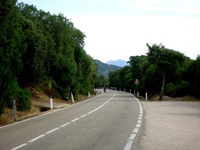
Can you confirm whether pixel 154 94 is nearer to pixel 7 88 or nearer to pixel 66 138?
pixel 7 88

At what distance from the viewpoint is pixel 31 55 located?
1032 inches

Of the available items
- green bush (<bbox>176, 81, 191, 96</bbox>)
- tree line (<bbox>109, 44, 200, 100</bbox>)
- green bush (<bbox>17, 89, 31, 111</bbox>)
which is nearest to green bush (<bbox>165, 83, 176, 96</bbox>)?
tree line (<bbox>109, 44, 200, 100</bbox>)

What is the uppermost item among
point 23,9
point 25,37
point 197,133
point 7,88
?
point 23,9

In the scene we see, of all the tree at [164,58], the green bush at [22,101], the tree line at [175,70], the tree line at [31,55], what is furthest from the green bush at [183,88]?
the green bush at [22,101]

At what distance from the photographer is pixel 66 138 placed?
10312 millimetres

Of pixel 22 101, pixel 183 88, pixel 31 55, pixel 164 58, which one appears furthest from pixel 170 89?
pixel 22 101

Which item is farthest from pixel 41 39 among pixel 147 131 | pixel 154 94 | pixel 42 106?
pixel 154 94

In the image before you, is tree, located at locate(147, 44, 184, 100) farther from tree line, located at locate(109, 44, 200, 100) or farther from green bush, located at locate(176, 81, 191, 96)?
green bush, located at locate(176, 81, 191, 96)

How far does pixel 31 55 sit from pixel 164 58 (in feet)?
85.6

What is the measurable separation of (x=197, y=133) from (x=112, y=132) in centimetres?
303

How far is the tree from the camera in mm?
47562

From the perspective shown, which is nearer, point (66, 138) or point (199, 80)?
point (66, 138)

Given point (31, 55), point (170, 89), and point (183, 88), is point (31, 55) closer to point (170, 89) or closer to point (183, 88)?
point (183, 88)

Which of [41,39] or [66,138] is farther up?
[41,39]
